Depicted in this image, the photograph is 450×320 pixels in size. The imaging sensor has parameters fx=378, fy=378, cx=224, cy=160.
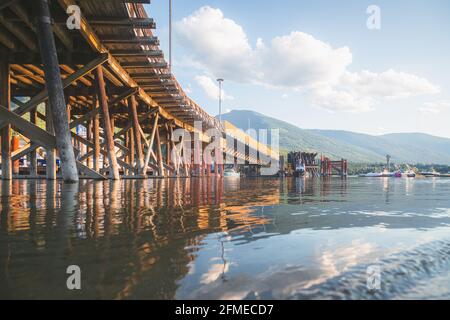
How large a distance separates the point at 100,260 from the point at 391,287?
1727mm

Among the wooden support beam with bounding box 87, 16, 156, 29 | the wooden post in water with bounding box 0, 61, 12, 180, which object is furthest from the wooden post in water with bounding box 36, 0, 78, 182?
the wooden post in water with bounding box 0, 61, 12, 180

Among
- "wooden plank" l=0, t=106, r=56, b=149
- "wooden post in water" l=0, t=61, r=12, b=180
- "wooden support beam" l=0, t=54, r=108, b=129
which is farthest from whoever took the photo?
"wooden post in water" l=0, t=61, r=12, b=180

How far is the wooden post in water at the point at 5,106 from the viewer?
44.4ft

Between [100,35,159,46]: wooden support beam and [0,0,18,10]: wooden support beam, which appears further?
[100,35,159,46]: wooden support beam

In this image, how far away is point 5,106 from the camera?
13.5 m

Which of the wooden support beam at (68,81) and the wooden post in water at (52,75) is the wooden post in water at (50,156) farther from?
the wooden post in water at (52,75)

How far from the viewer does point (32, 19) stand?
1117cm

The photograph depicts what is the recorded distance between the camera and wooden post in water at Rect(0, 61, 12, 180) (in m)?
13.5

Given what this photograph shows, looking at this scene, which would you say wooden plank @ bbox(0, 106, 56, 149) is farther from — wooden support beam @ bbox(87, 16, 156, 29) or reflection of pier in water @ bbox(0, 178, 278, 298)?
reflection of pier in water @ bbox(0, 178, 278, 298)

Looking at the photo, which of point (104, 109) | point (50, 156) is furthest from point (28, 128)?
point (50, 156)

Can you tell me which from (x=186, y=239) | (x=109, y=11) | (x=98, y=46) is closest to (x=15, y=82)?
(x=98, y=46)

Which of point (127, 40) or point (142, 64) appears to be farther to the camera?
point (142, 64)

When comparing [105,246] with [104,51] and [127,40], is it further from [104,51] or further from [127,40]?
[104,51]

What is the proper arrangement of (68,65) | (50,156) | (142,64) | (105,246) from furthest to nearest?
(142,64) → (50,156) → (68,65) → (105,246)
